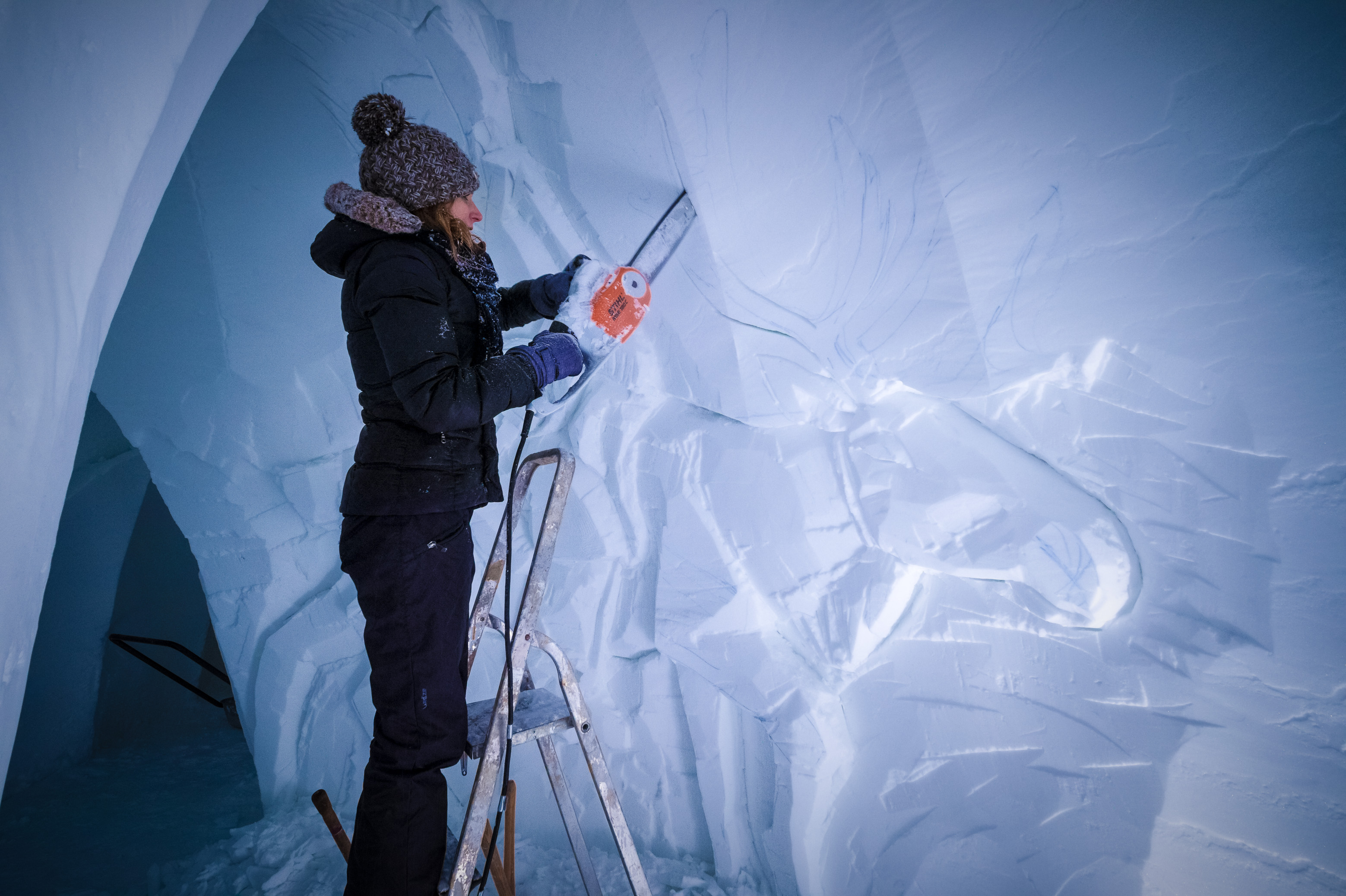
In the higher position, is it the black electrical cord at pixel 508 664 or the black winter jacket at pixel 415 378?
the black winter jacket at pixel 415 378

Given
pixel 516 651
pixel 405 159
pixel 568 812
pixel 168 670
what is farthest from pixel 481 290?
pixel 168 670

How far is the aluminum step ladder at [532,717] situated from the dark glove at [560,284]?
0.28 meters

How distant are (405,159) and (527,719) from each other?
952 millimetres

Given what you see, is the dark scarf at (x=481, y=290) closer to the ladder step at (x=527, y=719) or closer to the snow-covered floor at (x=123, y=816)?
the ladder step at (x=527, y=719)

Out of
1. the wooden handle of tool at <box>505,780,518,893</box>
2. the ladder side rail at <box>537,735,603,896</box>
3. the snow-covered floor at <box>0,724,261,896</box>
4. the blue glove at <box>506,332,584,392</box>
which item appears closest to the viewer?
the blue glove at <box>506,332,584,392</box>

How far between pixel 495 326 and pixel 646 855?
132 cm

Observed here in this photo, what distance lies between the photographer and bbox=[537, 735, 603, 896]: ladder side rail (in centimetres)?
122

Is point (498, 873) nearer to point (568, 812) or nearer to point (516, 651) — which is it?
point (568, 812)

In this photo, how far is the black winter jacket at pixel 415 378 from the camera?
2.93 feet

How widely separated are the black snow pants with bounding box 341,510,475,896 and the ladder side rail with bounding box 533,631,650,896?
16 centimetres

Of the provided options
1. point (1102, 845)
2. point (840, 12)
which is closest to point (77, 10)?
point (840, 12)

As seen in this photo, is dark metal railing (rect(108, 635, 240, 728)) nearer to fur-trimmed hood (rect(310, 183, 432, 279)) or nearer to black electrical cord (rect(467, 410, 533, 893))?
black electrical cord (rect(467, 410, 533, 893))

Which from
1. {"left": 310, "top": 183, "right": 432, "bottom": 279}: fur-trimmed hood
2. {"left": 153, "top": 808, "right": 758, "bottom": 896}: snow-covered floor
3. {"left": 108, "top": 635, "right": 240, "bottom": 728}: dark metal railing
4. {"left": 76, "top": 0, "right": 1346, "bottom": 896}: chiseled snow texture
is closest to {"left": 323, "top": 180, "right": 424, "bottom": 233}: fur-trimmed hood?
{"left": 310, "top": 183, "right": 432, "bottom": 279}: fur-trimmed hood

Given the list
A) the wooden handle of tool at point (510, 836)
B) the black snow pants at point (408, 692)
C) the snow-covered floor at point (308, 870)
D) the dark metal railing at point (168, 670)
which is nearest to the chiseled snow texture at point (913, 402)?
the snow-covered floor at point (308, 870)
